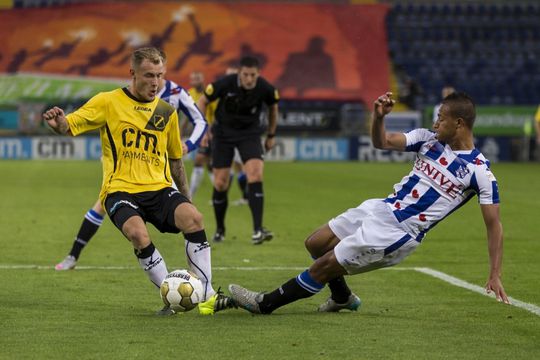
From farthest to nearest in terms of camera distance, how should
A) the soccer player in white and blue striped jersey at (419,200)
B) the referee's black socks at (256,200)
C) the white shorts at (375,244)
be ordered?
the referee's black socks at (256,200) < the white shorts at (375,244) < the soccer player in white and blue striped jersey at (419,200)

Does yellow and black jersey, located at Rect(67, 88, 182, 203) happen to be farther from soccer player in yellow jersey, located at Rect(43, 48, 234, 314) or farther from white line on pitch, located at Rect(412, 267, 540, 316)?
white line on pitch, located at Rect(412, 267, 540, 316)

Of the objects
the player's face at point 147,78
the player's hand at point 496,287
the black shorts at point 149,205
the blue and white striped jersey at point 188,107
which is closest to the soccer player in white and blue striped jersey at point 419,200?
the player's hand at point 496,287

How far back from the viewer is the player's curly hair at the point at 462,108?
6.93 m

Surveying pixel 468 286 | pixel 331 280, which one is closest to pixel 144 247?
pixel 331 280

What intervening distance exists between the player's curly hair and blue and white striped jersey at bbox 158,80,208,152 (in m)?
3.96

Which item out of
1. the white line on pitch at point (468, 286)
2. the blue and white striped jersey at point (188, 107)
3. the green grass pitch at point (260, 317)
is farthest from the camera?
the blue and white striped jersey at point (188, 107)

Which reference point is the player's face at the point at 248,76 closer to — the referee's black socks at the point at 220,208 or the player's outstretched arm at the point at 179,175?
the referee's black socks at the point at 220,208

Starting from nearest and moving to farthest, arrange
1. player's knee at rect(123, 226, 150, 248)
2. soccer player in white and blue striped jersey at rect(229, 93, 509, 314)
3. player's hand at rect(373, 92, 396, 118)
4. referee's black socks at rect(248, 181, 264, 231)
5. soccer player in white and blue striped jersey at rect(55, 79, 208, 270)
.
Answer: player's hand at rect(373, 92, 396, 118) < soccer player in white and blue striped jersey at rect(229, 93, 509, 314) < player's knee at rect(123, 226, 150, 248) < soccer player in white and blue striped jersey at rect(55, 79, 208, 270) < referee's black socks at rect(248, 181, 264, 231)

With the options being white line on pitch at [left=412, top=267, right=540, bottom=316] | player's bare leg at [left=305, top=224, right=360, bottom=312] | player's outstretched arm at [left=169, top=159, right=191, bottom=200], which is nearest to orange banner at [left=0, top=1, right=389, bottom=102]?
white line on pitch at [left=412, top=267, right=540, bottom=316]

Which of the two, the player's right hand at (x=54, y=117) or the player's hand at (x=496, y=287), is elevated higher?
the player's right hand at (x=54, y=117)

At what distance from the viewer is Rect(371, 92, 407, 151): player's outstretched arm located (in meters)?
6.67

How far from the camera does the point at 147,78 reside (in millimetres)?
7598

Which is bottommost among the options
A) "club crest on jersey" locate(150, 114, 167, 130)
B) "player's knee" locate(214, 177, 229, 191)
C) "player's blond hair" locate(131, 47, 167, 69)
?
"player's knee" locate(214, 177, 229, 191)

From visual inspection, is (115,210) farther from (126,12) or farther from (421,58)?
(126,12)
